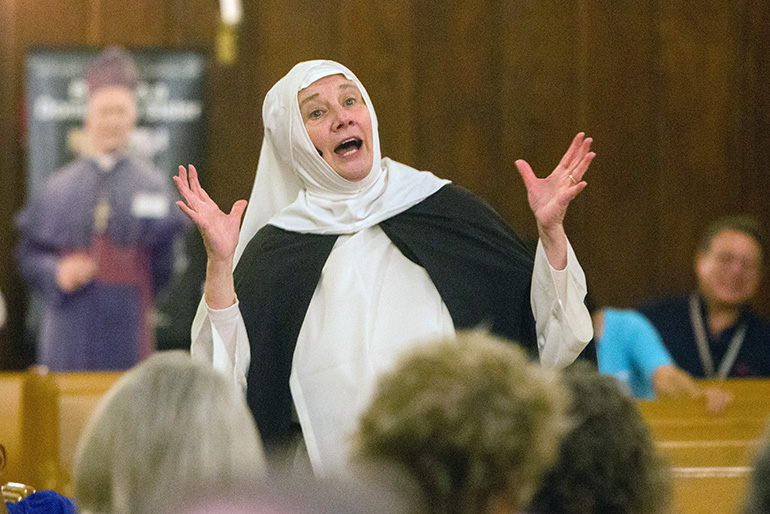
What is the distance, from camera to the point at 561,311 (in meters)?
2.81

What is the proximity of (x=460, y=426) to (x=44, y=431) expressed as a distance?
293 centimetres

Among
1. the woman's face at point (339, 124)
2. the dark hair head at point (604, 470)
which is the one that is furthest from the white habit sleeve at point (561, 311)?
the dark hair head at point (604, 470)

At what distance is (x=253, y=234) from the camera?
3.31 metres

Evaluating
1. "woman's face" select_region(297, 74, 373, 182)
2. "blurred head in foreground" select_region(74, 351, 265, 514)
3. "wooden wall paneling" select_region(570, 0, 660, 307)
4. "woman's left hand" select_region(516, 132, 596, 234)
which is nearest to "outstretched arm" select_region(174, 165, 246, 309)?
"woman's face" select_region(297, 74, 373, 182)

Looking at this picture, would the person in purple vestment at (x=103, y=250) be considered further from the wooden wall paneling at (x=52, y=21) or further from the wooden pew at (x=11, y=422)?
the wooden pew at (x=11, y=422)

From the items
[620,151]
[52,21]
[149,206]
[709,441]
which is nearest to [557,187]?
[709,441]

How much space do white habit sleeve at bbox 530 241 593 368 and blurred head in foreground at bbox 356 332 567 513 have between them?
1.43 metres

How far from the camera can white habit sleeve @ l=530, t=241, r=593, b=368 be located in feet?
9.20

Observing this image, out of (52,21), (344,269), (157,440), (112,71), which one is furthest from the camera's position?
(52,21)

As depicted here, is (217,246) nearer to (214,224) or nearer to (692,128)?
(214,224)

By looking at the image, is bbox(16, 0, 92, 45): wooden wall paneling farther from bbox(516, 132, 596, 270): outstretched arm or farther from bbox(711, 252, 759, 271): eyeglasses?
bbox(516, 132, 596, 270): outstretched arm

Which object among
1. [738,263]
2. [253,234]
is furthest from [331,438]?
[738,263]

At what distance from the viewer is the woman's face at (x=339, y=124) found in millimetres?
3123

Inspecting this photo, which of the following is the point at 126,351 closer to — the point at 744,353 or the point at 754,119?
the point at 744,353
